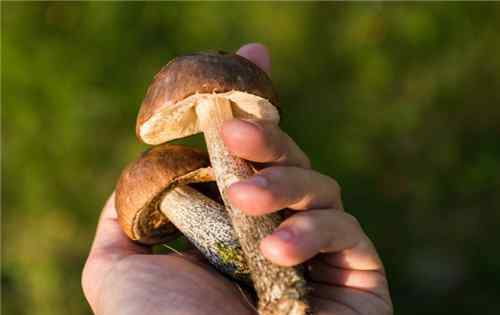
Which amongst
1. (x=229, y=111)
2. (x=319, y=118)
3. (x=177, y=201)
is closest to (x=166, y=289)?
(x=177, y=201)

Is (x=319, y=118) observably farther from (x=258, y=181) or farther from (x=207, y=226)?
(x=258, y=181)

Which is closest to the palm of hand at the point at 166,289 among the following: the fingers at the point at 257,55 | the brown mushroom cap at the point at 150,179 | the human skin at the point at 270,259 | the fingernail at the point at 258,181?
the human skin at the point at 270,259

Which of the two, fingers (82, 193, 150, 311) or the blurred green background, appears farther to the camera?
the blurred green background

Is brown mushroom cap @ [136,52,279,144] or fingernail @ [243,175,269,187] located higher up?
brown mushroom cap @ [136,52,279,144]

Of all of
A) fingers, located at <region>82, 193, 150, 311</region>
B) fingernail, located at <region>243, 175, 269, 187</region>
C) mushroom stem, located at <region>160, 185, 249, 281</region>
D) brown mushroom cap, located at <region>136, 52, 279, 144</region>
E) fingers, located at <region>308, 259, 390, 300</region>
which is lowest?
fingers, located at <region>82, 193, 150, 311</region>

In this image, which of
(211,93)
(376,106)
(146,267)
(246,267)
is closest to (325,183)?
(246,267)

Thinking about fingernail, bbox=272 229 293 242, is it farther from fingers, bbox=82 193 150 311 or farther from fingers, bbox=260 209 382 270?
fingers, bbox=82 193 150 311

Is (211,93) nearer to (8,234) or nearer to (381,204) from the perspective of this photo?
(381,204)

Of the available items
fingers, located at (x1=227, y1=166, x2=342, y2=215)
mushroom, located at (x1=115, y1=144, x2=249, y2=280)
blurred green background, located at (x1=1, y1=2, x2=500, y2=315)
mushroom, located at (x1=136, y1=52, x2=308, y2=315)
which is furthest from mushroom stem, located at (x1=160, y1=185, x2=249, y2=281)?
blurred green background, located at (x1=1, y1=2, x2=500, y2=315)
